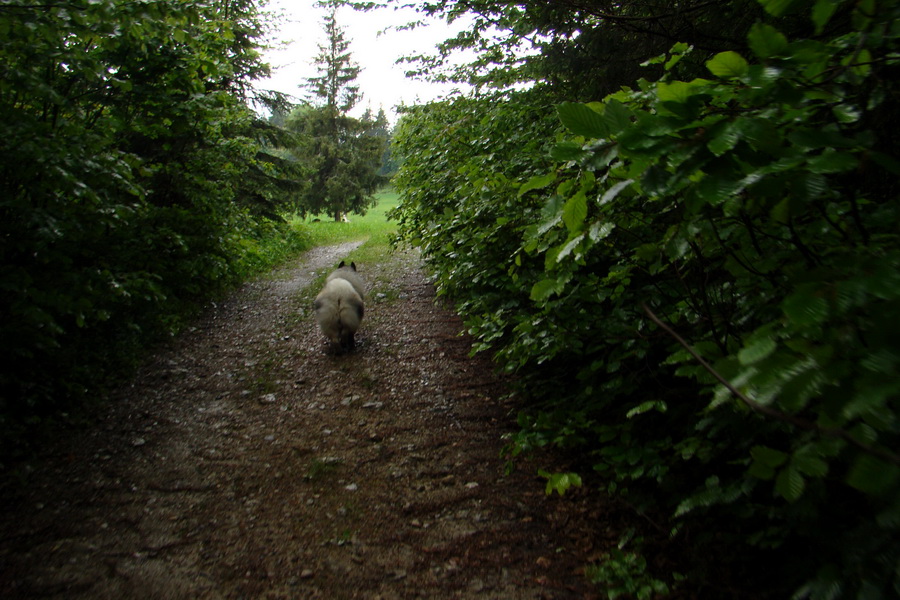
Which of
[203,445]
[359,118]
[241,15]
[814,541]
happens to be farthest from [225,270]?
[359,118]

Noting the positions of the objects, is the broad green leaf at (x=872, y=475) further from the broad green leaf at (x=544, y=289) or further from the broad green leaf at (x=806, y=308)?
the broad green leaf at (x=544, y=289)

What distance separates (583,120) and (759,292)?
140cm

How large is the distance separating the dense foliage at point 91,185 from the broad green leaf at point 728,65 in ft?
14.0

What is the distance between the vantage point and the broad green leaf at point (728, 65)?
160cm

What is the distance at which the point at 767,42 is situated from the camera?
149 centimetres

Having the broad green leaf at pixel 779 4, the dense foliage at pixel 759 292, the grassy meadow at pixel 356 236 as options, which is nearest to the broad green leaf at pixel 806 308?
the dense foliage at pixel 759 292

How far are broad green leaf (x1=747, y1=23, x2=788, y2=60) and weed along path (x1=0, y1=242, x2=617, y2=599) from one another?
3.11 metres

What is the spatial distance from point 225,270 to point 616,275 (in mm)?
8649

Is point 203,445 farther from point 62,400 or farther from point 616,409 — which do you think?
point 616,409

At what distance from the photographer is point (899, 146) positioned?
2.09 metres

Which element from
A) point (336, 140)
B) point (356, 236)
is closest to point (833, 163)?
point (356, 236)

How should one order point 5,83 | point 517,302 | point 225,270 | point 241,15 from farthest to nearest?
1. point 241,15
2. point 225,270
3. point 517,302
4. point 5,83

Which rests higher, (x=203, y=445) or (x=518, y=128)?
(x=518, y=128)

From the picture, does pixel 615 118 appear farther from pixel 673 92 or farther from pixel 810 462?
pixel 810 462
